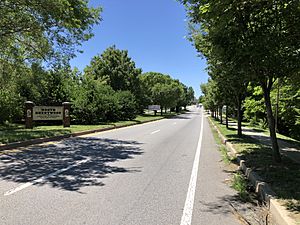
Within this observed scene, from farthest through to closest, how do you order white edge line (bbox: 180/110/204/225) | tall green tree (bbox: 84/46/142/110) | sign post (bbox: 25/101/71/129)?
tall green tree (bbox: 84/46/142/110)
sign post (bbox: 25/101/71/129)
white edge line (bbox: 180/110/204/225)

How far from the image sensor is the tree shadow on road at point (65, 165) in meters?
6.92

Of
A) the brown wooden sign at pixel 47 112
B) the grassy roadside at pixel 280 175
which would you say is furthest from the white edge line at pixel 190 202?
the brown wooden sign at pixel 47 112

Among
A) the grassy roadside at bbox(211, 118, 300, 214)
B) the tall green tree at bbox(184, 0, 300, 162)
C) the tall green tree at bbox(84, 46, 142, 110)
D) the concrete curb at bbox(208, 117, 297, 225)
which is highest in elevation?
the tall green tree at bbox(84, 46, 142, 110)

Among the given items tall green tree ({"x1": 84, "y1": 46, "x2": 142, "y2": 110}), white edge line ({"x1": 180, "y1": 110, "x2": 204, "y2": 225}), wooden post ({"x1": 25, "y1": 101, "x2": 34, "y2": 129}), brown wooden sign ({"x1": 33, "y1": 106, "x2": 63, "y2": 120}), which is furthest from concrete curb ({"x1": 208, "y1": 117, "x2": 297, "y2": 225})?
tall green tree ({"x1": 84, "y1": 46, "x2": 142, "y2": 110})

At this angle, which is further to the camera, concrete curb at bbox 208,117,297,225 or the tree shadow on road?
the tree shadow on road

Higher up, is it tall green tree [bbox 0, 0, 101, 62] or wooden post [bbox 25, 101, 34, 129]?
tall green tree [bbox 0, 0, 101, 62]

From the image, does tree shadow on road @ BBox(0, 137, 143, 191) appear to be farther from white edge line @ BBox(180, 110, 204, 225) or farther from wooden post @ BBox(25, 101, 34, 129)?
wooden post @ BBox(25, 101, 34, 129)

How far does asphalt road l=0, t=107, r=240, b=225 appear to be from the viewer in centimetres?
473

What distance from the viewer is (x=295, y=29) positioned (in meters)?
7.17

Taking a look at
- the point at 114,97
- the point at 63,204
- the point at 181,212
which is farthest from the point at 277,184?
the point at 114,97

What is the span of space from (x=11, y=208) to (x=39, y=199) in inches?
22.6

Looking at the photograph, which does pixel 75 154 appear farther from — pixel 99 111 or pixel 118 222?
pixel 99 111

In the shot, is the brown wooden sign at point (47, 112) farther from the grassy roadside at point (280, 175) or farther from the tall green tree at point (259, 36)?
the tall green tree at point (259, 36)

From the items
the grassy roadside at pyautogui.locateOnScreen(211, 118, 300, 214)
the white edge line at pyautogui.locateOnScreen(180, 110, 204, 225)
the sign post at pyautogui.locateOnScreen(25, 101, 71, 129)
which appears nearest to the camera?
the white edge line at pyautogui.locateOnScreen(180, 110, 204, 225)
